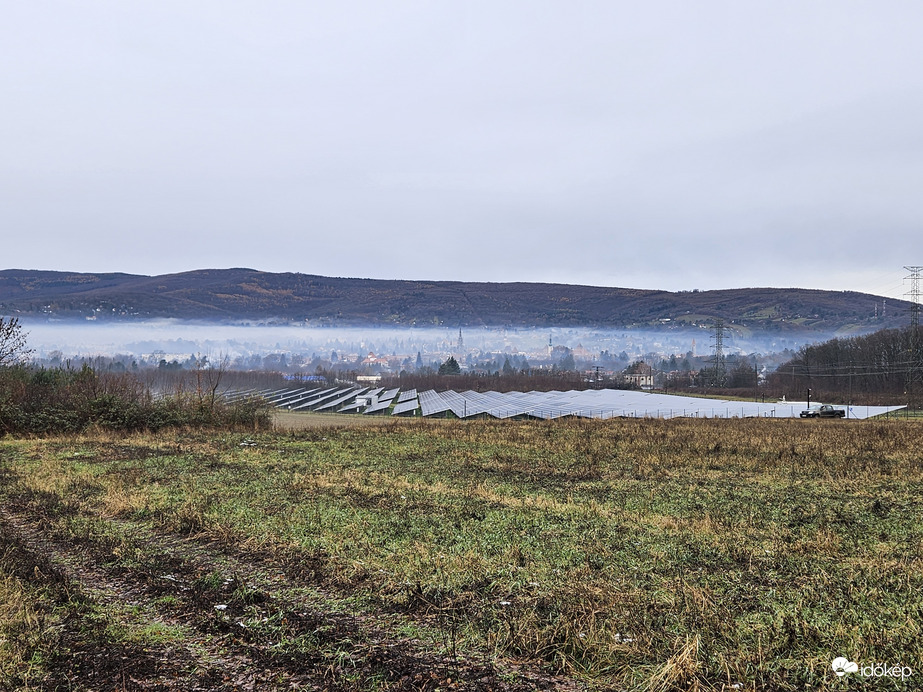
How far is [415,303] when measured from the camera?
122125mm

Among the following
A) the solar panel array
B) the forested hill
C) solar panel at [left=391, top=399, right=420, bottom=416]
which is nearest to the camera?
the solar panel array

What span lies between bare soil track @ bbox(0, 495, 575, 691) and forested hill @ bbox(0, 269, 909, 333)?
108 meters

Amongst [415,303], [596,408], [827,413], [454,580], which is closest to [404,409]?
[596,408]

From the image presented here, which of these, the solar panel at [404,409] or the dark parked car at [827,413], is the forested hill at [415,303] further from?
the dark parked car at [827,413]

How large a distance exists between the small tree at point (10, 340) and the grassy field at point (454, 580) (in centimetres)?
1531

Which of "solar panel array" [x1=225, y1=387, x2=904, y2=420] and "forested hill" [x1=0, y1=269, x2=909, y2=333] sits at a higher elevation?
"forested hill" [x1=0, y1=269, x2=909, y2=333]

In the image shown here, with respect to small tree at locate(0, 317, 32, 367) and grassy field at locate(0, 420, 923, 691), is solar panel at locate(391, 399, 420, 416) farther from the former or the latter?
grassy field at locate(0, 420, 923, 691)

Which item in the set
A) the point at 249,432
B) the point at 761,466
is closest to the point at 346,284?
the point at 249,432

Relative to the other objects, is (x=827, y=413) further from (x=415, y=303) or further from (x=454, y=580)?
(x=415, y=303)

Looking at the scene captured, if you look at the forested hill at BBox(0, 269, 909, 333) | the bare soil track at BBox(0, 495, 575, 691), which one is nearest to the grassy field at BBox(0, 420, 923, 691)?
the bare soil track at BBox(0, 495, 575, 691)

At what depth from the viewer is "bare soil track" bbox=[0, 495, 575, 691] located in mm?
3869

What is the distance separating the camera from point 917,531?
793 centimetres

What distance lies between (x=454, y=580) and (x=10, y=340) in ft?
90.2

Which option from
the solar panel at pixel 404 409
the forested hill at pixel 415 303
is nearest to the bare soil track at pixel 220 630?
the solar panel at pixel 404 409
